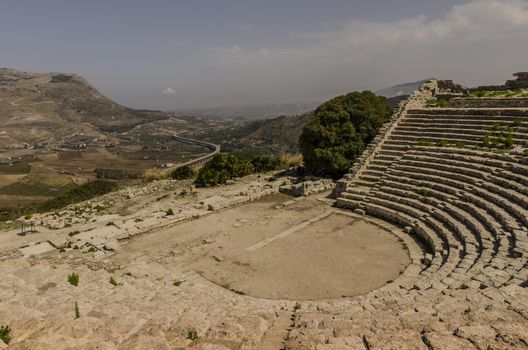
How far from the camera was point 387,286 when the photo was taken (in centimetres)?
1281

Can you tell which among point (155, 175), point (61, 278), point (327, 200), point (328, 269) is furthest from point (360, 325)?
point (155, 175)

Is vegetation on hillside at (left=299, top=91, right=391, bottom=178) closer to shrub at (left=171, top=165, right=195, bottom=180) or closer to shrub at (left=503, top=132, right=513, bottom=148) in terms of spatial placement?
shrub at (left=503, top=132, right=513, bottom=148)

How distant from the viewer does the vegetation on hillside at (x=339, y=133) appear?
26.3m

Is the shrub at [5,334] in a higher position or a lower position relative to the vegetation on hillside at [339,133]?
lower

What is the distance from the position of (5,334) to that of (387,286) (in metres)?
11.2

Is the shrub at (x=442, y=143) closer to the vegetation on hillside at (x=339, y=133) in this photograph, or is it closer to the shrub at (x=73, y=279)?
the vegetation on hillside at (x=339, y=133)

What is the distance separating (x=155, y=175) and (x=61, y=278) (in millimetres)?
24543

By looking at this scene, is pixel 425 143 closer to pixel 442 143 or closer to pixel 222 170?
pixel 442 143

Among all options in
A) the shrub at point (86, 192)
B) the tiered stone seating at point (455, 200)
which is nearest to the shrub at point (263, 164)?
the tiered stone seating at point (455, 200)

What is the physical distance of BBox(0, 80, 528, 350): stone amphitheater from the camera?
6.88 meters

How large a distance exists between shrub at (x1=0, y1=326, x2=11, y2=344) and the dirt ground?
7.54 m

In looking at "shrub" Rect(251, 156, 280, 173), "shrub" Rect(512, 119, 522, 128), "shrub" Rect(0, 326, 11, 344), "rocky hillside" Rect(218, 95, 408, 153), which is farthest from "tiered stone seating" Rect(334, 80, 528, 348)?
"rocky hillside" Rect(218, 95, 408, 153)

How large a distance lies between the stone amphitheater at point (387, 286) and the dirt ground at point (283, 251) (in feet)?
1.09

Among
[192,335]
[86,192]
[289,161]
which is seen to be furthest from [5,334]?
[86,192]
